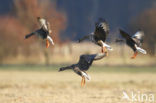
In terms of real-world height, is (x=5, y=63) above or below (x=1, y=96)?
below

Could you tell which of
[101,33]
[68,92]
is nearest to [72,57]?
[68,92]

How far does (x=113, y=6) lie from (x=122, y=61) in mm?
22972

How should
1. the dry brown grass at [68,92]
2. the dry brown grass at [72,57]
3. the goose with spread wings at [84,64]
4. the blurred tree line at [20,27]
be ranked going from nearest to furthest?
1. the goose with spread wings at [84,64]
2. the dry brown grass at [68,92]
3. the dry brown grass at [72,57]
4. the blurred tree line at [20,27]

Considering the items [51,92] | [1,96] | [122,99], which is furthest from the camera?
[51,92]

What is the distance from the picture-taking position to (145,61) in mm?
38625

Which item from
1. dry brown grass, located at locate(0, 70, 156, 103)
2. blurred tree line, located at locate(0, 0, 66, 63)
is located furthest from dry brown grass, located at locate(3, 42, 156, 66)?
dry brown grass, located at locate(0, 70, 156, 103)

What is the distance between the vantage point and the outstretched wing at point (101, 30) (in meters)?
11.4

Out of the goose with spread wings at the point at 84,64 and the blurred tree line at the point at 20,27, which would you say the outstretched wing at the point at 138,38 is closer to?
the goose with spread wings at the point at 84,64

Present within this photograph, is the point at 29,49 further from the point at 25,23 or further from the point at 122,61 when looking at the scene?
the point at 122,61

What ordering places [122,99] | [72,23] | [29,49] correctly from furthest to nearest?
[72,23], [29,49], [122,99]

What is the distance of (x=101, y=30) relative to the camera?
11.5m

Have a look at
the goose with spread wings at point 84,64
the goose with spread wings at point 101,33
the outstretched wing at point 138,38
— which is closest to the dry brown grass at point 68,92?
Answer: the goose with spread wings at point 84,64

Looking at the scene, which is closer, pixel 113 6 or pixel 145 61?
pixel 145 61

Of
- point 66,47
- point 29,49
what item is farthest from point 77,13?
point 29,49
